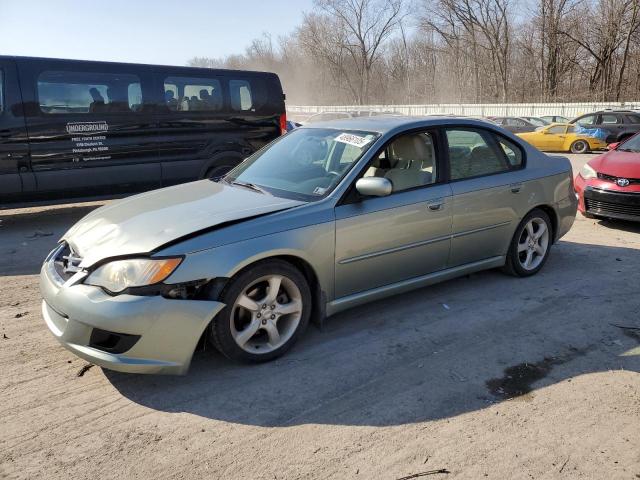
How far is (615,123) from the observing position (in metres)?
19.6

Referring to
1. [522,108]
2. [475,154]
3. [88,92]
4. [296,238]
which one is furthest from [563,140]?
[296,238]

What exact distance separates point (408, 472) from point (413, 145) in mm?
2700

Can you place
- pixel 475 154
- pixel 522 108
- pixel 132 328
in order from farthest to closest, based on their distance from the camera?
pixel 522 108 → pixel 475 154 → pixel 132 328

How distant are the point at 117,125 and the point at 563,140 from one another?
680 inches

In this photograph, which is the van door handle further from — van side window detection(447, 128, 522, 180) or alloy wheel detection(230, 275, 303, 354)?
alloy wheel detection(230, 275, 303, 354)

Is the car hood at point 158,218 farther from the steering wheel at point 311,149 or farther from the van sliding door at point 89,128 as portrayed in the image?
the van sliding door at point 89,128

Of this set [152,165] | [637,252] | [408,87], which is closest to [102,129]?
[152,165]

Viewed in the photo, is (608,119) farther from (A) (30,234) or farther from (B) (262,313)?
(B) (262,313)

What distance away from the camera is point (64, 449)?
265 cm

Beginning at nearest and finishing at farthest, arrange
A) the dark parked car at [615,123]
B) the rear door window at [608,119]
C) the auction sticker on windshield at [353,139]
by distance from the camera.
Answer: the auction sticker on windshield at [353,139] < the dark parked car at [615,123] < the rear door window at [608,119]

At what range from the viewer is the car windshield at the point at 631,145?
307 inches

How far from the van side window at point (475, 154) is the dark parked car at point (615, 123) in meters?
17.0

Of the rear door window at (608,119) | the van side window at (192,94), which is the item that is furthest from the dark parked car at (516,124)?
the van side window at (192,94)

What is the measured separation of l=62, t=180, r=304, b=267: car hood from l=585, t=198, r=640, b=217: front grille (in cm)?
526
